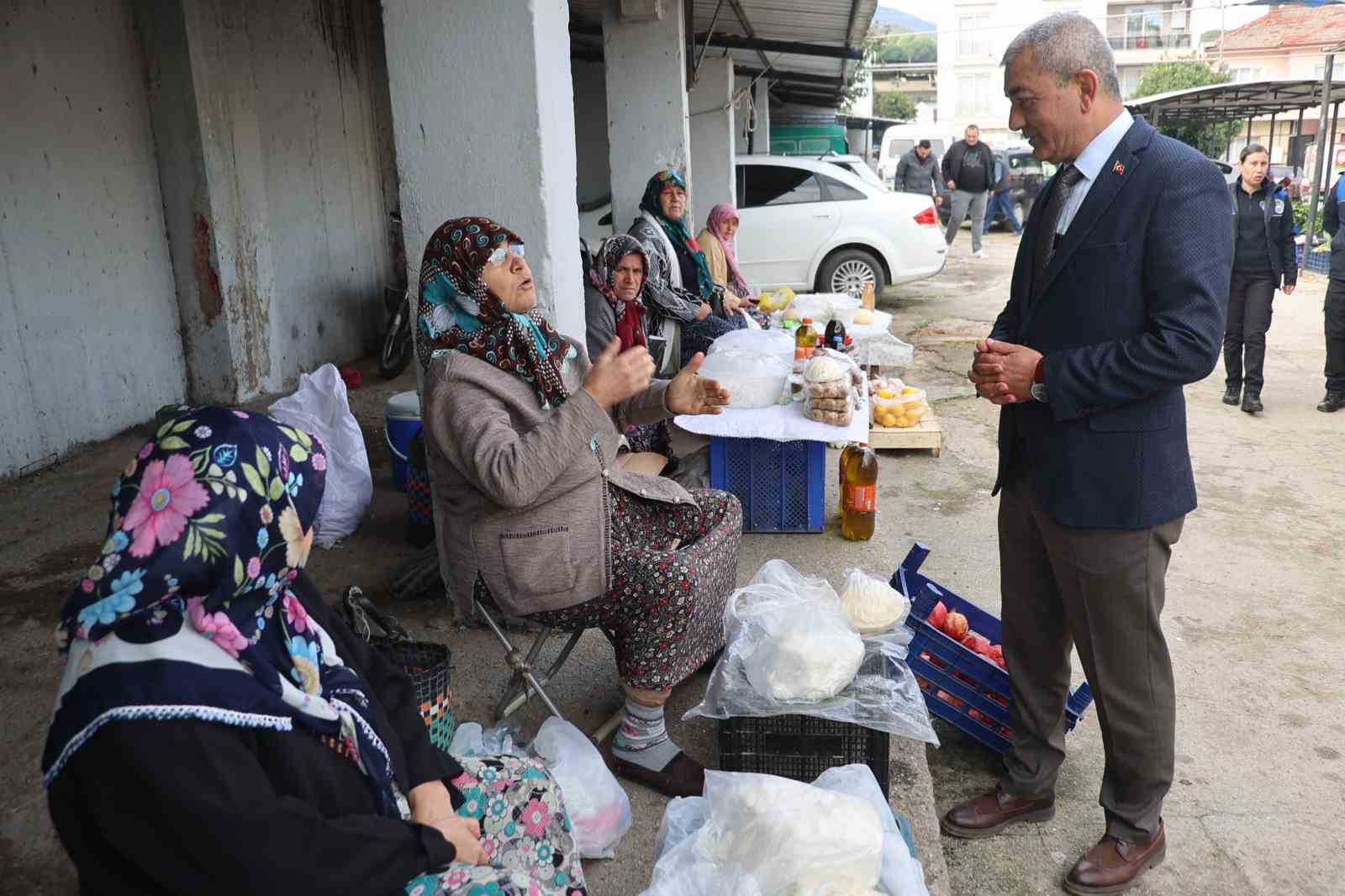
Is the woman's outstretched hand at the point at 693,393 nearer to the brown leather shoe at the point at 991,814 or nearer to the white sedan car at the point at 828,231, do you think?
the brown leather shoe at the point at 991,814

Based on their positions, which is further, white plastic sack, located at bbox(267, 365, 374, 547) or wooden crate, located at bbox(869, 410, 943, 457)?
wooden crate, located at bbox(869, 410, 943, 457)

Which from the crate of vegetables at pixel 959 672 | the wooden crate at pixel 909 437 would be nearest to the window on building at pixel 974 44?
the wooden crate at pixel 909 437

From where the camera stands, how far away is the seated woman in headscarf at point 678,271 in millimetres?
5801

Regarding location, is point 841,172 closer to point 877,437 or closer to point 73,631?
point 877,437

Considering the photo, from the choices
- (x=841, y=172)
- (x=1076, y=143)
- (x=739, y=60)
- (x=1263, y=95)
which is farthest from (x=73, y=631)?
(x=1263, y=95)

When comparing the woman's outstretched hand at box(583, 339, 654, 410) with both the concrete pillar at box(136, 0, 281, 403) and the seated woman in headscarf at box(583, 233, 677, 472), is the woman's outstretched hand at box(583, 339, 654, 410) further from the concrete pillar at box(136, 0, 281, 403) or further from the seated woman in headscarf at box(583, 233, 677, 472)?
the concrete pillar at box(136, 0, 281, 403)

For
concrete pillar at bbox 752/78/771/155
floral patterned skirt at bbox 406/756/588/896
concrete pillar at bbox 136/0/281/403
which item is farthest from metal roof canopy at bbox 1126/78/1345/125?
floral patterned skirt at bbox 406/756/588/896

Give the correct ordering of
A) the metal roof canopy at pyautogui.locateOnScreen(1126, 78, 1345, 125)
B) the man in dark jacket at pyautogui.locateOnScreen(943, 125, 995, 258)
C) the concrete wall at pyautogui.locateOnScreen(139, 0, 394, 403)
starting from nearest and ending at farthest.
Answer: the concrete wall at pyautogui.locateOnScreen(139, 0, 394, 403) → the metal roof canopy at pyautogui.locateOnScreen(1126, 78, 1345, 125) → the man in dark jacket at pyautogui.locateOnScreen(943, 125, 995, 258)

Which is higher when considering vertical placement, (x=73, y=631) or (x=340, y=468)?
(x=73, y=631)

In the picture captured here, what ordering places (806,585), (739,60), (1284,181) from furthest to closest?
(739,60), (1284,181), (806,585)

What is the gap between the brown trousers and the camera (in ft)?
7.53

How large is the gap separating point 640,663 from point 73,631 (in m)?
1.54

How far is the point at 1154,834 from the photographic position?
2482 mm

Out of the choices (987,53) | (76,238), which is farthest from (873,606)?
(987,53)
